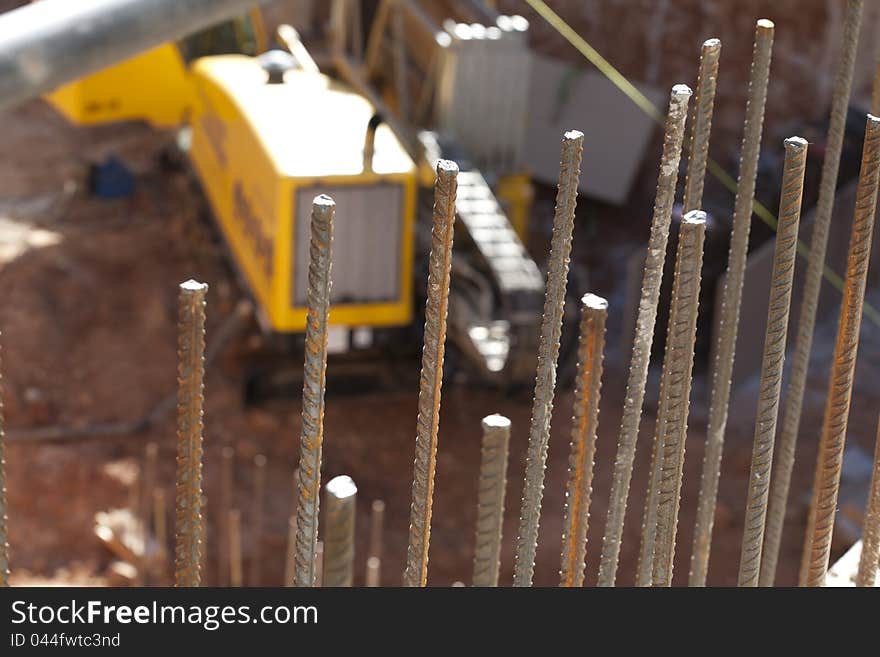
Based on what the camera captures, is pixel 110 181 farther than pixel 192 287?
Yes

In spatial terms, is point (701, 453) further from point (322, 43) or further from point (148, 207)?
point (322, 43)

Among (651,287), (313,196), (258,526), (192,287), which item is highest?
(192,287)

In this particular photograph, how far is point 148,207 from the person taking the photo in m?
17.4

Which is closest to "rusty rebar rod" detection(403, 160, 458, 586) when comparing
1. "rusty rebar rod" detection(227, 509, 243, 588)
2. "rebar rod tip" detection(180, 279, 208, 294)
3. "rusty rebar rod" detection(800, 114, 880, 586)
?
"rebar rod tip" detection(180, 279, 208, 294)

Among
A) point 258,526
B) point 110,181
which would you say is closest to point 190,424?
point 258,526

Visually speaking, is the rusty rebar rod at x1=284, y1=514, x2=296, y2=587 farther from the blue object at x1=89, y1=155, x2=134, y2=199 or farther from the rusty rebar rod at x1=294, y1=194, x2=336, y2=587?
the blue object at x1=89, y1=155, x2=134, y2=199

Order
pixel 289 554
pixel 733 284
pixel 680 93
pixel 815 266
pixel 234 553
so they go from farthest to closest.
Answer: pixel 289 554 < pixel 234 553 < pixel 815 266 < pixel 733 284 < pixel 680 93

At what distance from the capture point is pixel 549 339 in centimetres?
346

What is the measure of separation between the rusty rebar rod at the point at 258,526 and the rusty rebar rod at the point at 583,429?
752 centimetres

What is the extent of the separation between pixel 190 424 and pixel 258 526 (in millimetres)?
8362

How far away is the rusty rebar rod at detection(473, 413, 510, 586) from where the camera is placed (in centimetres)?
316

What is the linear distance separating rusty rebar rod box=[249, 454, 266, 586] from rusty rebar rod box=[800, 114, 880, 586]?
24.3 ft

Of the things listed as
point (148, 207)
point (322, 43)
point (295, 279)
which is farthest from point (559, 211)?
point (322, 43)

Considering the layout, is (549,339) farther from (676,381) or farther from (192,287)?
(192,287)
